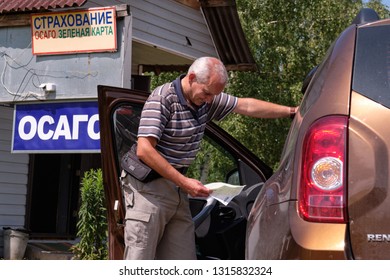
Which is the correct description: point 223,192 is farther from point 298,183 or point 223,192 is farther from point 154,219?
point 298,183

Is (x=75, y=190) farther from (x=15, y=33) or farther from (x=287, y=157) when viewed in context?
(x=287, y=157)

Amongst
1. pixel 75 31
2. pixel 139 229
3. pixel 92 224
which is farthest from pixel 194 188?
pixel 75 31

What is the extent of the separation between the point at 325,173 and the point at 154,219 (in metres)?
1.78

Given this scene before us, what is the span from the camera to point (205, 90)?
168 inches

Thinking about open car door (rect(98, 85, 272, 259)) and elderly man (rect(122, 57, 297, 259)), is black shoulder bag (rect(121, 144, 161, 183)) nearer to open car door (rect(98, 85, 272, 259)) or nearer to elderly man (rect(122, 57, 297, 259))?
elderly man (rect(122, 57, 297, 259))

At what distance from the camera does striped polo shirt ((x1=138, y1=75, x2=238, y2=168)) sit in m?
4.23

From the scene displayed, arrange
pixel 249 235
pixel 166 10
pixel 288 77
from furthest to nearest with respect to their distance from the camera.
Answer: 1. pixel 288 77
2. pixel 166 10
3. pixel 249 235

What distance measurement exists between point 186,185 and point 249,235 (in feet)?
2.07

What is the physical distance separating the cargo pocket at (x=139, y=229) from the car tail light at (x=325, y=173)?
5.55ft

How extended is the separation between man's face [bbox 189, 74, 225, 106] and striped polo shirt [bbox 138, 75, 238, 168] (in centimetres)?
7

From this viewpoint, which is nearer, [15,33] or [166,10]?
[15,33]

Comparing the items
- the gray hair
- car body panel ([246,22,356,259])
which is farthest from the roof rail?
the gray hair

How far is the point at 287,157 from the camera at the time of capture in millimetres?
3186

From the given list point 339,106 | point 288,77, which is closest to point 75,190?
point 288,77
